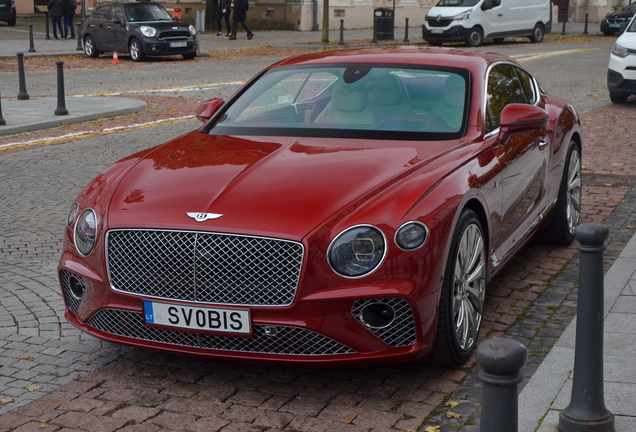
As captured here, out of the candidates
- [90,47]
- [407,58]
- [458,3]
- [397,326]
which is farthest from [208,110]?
[458,3]

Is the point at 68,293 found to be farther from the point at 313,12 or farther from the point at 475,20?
the point at 313,12

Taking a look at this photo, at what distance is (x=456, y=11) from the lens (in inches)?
1243

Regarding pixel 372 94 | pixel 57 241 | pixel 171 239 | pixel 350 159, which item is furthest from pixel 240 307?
pixel 57 241

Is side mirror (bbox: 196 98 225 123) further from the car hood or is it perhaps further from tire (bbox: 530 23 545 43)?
tire (bbox: 530 23 545 43)

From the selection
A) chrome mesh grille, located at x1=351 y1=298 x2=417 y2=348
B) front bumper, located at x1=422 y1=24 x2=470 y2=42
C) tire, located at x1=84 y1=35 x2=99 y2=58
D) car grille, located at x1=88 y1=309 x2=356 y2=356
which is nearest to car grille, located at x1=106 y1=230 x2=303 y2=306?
car grille, located at x1=88 y1=309 x2=356 y2=356

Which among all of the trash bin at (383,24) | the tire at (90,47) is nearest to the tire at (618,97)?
the tire at (90,47)

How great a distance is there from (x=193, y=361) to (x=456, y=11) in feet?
93.5

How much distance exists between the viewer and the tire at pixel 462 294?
14.2 feet

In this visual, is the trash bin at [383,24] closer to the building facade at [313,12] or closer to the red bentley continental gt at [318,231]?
the building facade at [313,12]

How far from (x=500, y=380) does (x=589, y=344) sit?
1088 mm

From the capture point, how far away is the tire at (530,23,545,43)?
114 feet

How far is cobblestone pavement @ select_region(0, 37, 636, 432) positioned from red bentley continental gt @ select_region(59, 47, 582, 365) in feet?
0.75

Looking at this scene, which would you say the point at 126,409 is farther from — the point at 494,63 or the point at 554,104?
the point at 554,104

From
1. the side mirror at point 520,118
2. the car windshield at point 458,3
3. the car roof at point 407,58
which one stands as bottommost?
the side mirror at point 520,118
